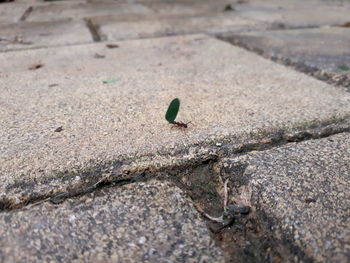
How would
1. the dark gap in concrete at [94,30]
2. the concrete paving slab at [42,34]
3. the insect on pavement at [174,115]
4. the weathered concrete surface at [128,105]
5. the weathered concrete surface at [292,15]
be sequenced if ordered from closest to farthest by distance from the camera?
the weathered concrete surface at [128,105] → the insect on pavement at [174,115] → the concrete paving slab at [42,34] → the dark gap in concrete at [94,30] → the weathered concrete surface at [292,15]

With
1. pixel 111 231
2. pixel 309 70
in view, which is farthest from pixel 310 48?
pixel 111 231

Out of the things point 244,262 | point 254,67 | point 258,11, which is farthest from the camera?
point 258,11

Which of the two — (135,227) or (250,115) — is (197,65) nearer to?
(250,115)

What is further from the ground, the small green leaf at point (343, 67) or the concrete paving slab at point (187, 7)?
the small green leaf at point (343, 67)

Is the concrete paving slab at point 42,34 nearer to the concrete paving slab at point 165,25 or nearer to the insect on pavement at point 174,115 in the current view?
the concrete paving slab at point 165,25

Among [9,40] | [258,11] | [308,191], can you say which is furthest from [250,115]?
[258,11]

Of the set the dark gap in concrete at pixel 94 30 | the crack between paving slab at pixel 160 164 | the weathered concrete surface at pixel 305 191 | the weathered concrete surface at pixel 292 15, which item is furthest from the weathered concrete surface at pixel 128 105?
the weathered concrete surface at pixel 292 15
